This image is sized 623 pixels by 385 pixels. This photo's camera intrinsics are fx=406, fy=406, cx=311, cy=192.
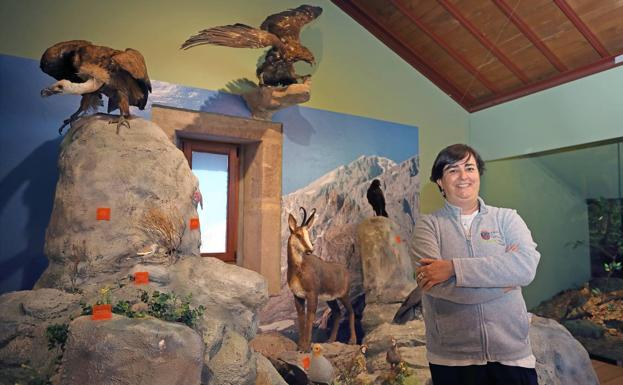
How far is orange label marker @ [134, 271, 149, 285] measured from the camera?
2488 millimetres

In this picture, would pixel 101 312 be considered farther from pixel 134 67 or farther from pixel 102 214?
pixel 134 67

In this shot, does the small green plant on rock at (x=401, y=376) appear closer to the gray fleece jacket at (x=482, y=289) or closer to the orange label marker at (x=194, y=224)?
the gray fleece jacket at (x=482, y=289)

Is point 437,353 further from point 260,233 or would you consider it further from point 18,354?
point 260,233

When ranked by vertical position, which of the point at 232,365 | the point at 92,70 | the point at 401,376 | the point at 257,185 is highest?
the point at 92,70

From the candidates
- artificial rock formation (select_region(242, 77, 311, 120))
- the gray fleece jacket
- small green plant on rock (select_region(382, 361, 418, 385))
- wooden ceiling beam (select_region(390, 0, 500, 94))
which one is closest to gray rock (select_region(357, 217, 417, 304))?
small green plant on rock (select_region(382, 361, 418, 385))

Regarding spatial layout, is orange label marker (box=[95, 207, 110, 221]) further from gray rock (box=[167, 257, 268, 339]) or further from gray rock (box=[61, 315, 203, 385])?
gray rock (box=[61, 315, 203, 385])

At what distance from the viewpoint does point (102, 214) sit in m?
2.61

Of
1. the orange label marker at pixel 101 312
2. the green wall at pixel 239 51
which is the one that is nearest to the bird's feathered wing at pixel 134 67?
the green wall at pixel 239 51

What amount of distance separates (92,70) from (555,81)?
5.10 m

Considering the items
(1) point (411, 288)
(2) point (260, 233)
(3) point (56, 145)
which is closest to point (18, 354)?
(3) point (56, 145)

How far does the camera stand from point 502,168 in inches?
205

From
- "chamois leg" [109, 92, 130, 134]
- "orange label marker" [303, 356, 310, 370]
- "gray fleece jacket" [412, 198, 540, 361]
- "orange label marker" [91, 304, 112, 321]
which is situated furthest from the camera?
"orange label marker" [303, 356, 310, 370]

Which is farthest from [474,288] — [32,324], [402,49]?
[402,49]

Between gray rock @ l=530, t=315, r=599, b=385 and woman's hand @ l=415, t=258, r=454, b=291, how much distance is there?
2.25m
